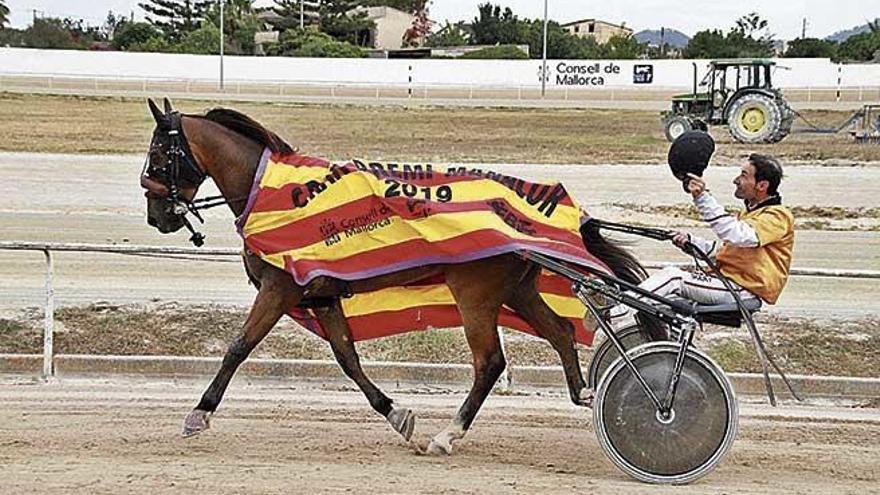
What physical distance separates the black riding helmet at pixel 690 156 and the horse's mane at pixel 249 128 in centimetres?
194

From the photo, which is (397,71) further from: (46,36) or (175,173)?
(175,173)

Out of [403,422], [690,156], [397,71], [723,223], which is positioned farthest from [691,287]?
[397,71]

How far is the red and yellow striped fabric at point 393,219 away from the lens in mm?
5449

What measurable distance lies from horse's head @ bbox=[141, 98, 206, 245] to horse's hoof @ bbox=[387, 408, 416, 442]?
1494 millimetres

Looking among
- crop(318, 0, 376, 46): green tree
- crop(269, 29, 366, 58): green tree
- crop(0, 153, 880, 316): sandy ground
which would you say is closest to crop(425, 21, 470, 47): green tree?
crop(318, 0, 376, 46): green tree

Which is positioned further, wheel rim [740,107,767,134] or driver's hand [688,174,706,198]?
wheel rim [740,107,767,134]

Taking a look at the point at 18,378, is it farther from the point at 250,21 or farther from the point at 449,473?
the point at 250,21

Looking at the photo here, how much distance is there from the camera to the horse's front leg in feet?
18.2

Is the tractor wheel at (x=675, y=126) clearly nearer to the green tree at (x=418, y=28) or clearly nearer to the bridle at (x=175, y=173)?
the bridle at (x=175, y=173)

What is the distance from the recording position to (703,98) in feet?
95.2

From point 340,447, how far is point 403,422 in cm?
38

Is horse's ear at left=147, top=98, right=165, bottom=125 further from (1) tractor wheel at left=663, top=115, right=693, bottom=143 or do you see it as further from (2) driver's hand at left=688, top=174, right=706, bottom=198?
(1) tractor wheel at left=663, top=115, right=693, bottom=143

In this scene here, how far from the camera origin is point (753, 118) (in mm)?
27016

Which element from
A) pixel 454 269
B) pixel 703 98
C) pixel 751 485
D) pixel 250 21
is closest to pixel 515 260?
pixel 454 269
